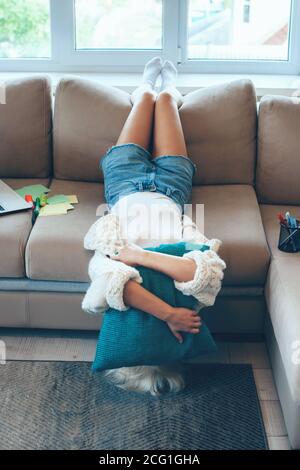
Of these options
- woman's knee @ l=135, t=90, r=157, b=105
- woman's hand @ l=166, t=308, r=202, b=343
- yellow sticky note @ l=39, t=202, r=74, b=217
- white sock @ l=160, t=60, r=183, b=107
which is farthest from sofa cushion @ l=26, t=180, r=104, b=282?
white sock @ l=160, t=60, r=183, b=107

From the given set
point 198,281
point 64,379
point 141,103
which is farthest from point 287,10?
point 64,379

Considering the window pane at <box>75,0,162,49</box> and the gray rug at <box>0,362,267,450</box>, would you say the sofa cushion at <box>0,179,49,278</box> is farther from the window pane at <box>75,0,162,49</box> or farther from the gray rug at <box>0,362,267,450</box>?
the window pane at <box>75,0,162,49</box>

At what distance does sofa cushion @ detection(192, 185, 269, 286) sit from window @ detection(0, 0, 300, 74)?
3.51 ft

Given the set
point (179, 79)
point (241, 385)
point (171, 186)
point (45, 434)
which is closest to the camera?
point (45, 434)

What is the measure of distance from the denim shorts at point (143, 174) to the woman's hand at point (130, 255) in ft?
1.37

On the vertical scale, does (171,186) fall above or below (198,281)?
above

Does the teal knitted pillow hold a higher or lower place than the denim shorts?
lower

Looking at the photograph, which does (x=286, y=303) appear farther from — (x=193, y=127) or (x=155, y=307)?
(x=193, y=127)

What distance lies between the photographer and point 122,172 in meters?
2.62

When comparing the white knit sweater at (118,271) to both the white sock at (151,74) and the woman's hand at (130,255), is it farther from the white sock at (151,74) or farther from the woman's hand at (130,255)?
the white sock at (151,74)

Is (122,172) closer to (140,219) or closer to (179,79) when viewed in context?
(140,219)

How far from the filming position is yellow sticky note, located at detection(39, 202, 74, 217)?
8.50 ft

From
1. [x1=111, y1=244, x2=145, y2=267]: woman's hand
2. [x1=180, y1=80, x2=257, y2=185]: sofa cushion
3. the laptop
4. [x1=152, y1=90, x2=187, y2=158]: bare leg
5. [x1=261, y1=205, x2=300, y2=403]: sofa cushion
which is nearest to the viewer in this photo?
[x1=261, y1=205, x2=300, y2=403]: sofa cushion

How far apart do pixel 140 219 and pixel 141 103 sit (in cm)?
63
